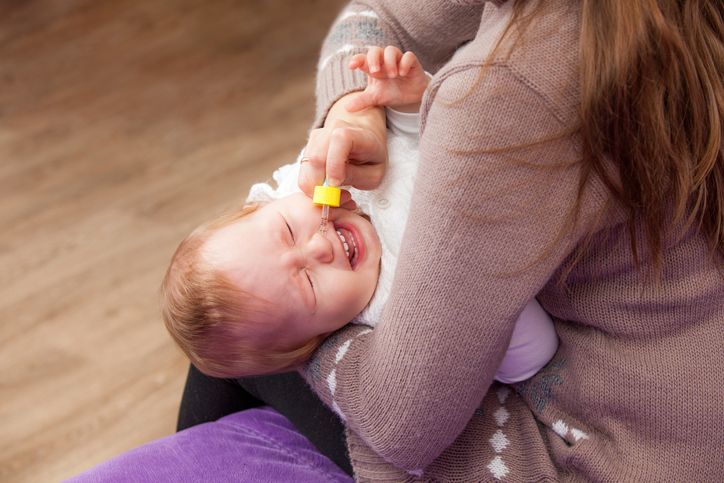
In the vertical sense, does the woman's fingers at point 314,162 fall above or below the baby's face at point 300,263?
above

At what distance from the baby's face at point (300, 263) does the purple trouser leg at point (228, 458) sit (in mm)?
211

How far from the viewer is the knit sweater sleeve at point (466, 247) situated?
764 mm

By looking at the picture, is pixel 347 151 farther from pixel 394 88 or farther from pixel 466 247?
pixel 466 247

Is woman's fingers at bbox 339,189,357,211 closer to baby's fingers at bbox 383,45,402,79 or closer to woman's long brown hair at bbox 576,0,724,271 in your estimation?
baby's fingers at bbox 383,45,402,79

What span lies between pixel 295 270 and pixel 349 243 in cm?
9

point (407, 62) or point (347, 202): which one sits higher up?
point (407, 62)

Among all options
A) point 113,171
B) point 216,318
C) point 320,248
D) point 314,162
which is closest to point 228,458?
point 216,318

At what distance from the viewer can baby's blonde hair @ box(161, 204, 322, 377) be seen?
1045 millimetres

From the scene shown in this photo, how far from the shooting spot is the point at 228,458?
1156 mm

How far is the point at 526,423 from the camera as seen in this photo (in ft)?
3.32

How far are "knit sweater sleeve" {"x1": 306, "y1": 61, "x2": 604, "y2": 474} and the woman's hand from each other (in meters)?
0.15

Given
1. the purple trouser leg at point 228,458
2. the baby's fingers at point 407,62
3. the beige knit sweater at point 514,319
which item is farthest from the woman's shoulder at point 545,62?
the purple trouser leg at point 228,458

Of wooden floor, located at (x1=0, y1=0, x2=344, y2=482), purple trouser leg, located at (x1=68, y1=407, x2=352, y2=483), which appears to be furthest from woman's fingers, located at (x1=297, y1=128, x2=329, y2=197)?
wooden floor, located at (x1=0, y1=0, x2=344, y2=482)

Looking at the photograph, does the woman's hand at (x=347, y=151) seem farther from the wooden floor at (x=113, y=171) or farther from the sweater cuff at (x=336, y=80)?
the wooden floor at (x=113, y=171)
